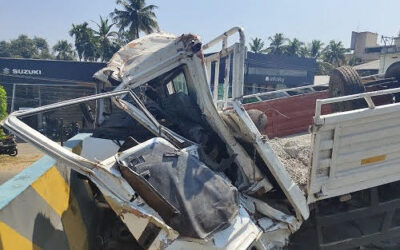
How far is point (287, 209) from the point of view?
11.0 feet

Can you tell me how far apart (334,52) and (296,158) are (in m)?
52.6

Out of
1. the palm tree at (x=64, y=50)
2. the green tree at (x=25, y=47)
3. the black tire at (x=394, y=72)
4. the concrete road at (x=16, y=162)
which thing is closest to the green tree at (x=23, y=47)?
the green tree at (x=25, y=47)

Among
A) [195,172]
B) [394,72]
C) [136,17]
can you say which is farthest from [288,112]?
[136,17]

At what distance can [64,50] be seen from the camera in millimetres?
51250

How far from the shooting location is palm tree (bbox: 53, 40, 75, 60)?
50.9 meters

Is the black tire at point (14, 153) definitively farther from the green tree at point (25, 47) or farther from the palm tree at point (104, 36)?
the green tree at point (25, 47)

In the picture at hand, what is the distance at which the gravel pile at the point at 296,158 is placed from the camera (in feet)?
11.3

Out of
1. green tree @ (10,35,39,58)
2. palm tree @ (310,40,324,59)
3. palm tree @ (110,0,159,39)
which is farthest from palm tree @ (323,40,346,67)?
green tree @ (10,35,39,58)

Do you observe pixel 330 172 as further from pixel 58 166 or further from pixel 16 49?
pixel 16 49

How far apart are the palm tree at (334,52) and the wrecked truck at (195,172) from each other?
2045 inches

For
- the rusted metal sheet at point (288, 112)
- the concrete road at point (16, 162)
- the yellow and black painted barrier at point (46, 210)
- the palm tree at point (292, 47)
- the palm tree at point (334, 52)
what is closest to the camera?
the yellow and black painted barrier at point (46, 210)

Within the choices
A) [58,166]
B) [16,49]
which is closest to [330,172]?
[58,166]

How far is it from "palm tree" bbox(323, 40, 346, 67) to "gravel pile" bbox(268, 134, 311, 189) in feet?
168

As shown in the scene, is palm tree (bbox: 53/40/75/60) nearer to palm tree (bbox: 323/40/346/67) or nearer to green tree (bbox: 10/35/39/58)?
green tree (bbox: 10/35/39/58)
